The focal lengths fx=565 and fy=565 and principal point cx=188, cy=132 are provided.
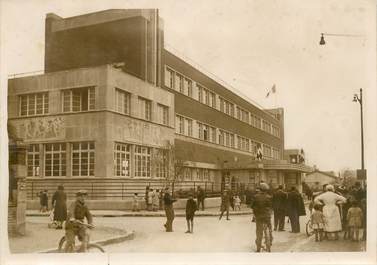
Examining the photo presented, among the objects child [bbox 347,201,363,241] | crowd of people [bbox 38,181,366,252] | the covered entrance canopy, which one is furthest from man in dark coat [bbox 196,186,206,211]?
child [bbox 347,201,363,241]

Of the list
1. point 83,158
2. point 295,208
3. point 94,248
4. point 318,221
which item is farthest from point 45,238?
point 318,221

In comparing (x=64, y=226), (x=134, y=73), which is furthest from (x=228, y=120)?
(x=64, y=226)

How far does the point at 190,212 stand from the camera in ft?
22.7

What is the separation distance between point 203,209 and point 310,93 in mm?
1953

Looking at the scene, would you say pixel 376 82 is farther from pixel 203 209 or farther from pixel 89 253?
pixel 89 253

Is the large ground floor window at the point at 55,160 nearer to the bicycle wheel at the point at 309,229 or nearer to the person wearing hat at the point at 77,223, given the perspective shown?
the person wearing hat at the point at 77,223

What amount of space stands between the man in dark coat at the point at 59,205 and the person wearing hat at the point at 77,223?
0.17m

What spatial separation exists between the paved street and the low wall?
169 millimetres

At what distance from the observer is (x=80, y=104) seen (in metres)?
7.09

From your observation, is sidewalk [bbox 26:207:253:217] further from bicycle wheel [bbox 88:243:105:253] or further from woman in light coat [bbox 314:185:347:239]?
woman in light coat [bbox 314:185:347:239]

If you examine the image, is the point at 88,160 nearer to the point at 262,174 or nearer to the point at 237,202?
the point at 237,202

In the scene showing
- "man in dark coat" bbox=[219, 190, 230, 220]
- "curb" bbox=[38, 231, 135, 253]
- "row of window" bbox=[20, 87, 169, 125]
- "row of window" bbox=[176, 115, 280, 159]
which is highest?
"row of window" bbox=[20, 87, 169, 125]

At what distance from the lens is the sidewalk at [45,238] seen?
6.43 m

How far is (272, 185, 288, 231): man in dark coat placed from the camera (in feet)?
23.2
